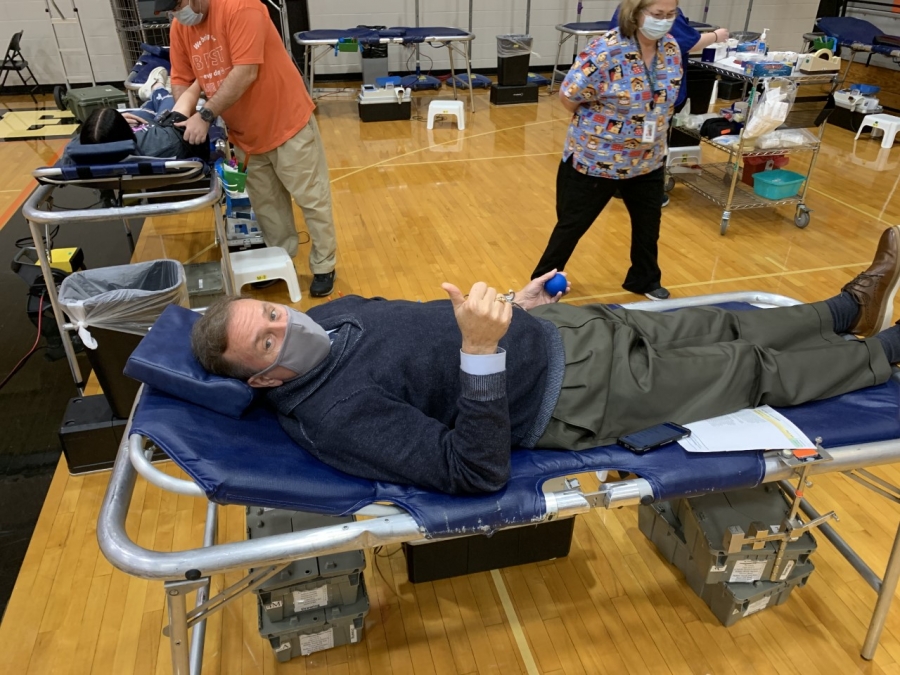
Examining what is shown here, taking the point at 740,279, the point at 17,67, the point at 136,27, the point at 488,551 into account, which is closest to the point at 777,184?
the point at 740,279

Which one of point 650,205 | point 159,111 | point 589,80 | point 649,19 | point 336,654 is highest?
point 649,19

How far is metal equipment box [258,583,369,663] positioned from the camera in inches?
62.6

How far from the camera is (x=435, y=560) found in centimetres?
184

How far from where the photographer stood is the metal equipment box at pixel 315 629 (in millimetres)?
1589

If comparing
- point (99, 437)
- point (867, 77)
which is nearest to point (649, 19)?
point (99, 437)

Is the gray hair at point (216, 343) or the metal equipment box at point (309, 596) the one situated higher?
the gray hair at point (216, 343)

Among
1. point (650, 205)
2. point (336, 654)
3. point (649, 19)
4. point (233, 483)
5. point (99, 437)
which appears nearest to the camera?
point (233, 483)

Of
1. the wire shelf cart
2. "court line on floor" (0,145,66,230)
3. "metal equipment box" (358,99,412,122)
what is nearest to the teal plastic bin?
"metal equipment box" (358,99,412,122)

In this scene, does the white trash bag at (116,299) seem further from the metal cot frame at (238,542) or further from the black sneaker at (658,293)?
the black sneaker at (658,293)

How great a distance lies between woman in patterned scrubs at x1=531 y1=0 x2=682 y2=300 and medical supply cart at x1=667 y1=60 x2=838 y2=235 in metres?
1.18

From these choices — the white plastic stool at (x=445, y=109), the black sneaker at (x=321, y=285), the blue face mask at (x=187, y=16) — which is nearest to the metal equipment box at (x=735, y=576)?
the black sneaker at (x=321, y=285)

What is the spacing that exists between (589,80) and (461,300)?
1.74 m

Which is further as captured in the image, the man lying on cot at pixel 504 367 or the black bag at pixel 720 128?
the black bag at pixel 720 128

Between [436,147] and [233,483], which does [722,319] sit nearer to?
[233,483]
